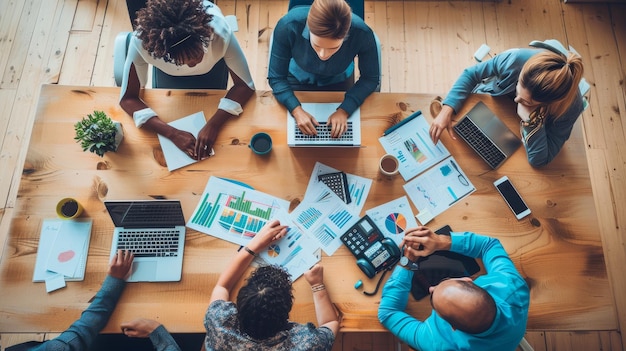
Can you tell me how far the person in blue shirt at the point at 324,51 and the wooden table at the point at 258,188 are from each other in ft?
0.24

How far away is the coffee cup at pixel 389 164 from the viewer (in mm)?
1500

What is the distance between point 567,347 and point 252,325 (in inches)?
68.8

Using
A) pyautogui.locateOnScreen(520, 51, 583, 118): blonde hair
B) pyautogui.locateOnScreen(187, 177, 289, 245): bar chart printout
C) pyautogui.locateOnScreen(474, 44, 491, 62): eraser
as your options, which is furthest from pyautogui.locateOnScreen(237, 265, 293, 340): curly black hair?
pyautogui.locateOnScreen(474, 44, 491, 62): eraser

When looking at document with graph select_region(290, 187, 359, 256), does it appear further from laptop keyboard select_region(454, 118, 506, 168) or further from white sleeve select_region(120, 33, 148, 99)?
white sleeve select_region(120, 33, 148, 99)

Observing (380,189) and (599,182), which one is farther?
(599,182)

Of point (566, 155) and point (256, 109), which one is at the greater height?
point (256, 109)

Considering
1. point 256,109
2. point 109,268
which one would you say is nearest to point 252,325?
point 109,268

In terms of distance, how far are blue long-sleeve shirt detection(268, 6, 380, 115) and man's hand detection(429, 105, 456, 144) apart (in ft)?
0.92

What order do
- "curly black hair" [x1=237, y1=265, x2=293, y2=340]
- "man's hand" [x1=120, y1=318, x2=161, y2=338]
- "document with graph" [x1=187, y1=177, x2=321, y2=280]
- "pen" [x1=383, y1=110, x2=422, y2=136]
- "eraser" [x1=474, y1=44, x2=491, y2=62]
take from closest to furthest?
"curly black hair" [x1=237, y1=265, x2=293, y2=340]
"man's hand" [x1=120, y1=318, x2=161, y2=338]
"document with graph" [x1=187, y1=177, x2=321, y2=280]
"pen" [x1=383, y1=110, x2=422, y2=136]
"eraser" [x1=474, y1=44, x2=491, y2=62]

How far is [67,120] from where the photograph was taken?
1540mm

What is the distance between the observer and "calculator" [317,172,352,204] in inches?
59.1

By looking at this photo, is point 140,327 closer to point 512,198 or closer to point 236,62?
point 236,62

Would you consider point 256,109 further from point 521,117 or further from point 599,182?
point 599,182

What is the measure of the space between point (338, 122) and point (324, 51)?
27cm
